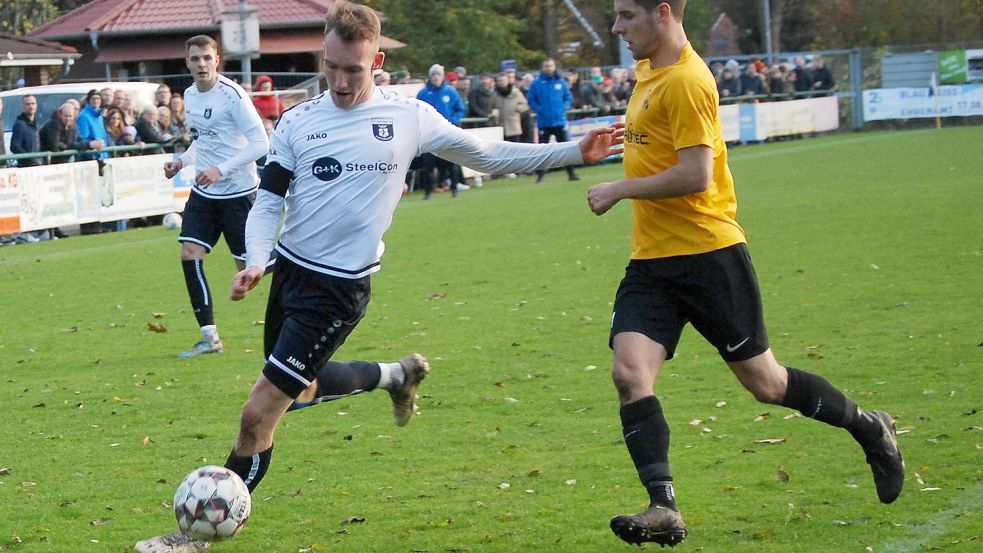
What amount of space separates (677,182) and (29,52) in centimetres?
3021

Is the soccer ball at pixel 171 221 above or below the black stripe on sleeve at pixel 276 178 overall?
A: below

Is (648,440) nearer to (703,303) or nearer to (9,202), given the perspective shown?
(703,303)

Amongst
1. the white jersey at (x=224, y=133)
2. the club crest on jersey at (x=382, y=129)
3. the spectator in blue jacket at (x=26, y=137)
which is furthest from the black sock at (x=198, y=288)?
the spectator in blue jacket at (x=26, y=137)

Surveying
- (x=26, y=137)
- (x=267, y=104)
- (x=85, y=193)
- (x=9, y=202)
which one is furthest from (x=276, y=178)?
(x=267, y=104)

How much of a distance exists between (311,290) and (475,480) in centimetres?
137

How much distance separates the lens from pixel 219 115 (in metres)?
10.3

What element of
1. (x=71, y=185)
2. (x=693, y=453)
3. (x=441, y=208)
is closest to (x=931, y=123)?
(x=441, y=208)

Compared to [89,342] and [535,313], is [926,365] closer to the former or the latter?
[535,313]

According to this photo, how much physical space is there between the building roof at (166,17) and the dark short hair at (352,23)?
1274 inches

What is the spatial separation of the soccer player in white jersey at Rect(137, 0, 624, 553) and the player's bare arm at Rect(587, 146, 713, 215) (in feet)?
3.11

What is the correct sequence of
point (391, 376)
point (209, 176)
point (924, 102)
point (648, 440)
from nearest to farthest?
1. point (648, 440)
2. point (391, 376)
3. point (209, 176)
4. point (924, 102)

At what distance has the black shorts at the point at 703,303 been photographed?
545 centimetres

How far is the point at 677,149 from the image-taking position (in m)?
5.31

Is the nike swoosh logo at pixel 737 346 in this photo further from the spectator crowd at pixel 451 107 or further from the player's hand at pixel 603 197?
the spectator crowd at pixel 451 107
